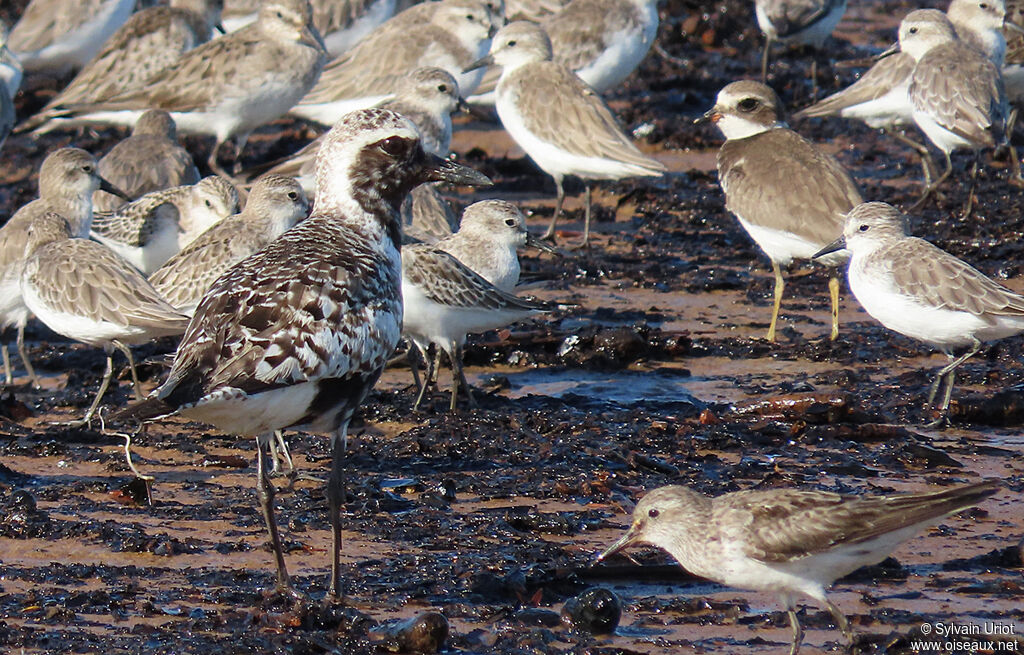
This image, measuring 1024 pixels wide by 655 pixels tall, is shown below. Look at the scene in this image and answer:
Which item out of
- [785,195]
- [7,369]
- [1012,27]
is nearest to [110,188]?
[7,369]

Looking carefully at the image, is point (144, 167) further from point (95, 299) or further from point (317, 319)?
point (317, 319)

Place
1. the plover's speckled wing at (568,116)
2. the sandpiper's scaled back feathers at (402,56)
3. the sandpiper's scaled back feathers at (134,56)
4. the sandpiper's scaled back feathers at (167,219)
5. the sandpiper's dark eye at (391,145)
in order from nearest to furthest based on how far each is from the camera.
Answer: the sandpiper's dark eye at (391,145) < the sandpiper's scaled back feathers at (167,219) < the plover's speckled wing at (568,116) < the sandpiper's scaled back feathers at (134,56) < the sandpiper's scaled back feathers at (402,56)

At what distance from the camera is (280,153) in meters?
13.6

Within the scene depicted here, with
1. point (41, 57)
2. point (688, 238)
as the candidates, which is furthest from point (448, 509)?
point (41, 57)

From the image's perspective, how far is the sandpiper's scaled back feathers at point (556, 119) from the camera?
10453 millimetres

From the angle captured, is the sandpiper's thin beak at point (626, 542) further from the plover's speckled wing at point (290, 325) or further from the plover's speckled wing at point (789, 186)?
the plover's speckled wing at point (789, 186)

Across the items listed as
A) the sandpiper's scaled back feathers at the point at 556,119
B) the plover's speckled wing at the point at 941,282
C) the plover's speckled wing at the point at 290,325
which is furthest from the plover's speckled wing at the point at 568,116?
the plover's speckled wing at the point at 290,325

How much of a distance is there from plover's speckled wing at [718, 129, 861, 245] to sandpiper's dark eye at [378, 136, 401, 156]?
3435mm

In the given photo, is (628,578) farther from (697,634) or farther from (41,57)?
(41,57)

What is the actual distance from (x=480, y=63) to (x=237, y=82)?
198cm

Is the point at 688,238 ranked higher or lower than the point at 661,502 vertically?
lower

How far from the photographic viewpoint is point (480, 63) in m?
12.1

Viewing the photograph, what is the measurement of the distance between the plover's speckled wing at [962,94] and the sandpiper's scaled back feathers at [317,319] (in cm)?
597

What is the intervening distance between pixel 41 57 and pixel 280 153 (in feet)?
9.63
